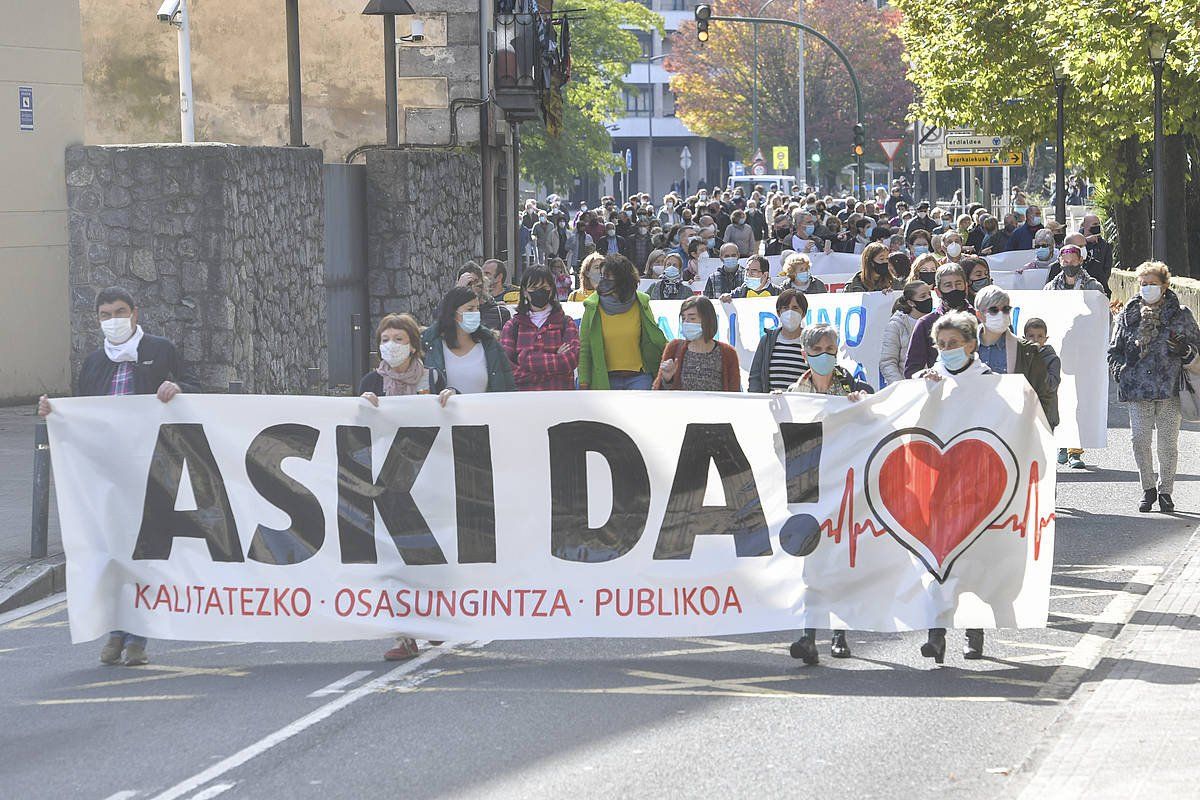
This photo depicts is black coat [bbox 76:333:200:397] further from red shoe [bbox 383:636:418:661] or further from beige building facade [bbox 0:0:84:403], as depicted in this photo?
beige building facade [bbox 0:0:84:403]

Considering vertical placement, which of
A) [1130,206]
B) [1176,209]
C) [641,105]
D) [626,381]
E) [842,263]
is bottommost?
[626,381]

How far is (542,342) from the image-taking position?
1170cm

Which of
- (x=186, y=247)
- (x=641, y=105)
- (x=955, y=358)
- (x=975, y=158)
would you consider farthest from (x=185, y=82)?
(x=641, y=105)

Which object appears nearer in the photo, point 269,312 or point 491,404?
point 491,404

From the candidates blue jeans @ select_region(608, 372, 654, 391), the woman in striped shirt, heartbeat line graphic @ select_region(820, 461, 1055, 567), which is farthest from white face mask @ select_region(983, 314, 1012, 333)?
heartbeat line graphic @ select_region(820, 461, 1055, 567)

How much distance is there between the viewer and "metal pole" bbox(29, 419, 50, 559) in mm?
11070

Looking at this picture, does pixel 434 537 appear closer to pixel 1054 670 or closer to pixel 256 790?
pixel 256 790

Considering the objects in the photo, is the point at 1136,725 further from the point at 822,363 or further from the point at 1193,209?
the point at 1193,209

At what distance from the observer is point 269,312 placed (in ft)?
55.0

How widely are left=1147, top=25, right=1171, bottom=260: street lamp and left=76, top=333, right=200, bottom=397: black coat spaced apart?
16.8 metres

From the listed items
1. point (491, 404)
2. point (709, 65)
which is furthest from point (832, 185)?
point (491, 404)

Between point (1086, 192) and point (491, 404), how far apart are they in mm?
71128

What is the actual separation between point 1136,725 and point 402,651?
11.0ft

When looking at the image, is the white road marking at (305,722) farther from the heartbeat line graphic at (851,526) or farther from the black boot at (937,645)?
the black boot at (937,645)
